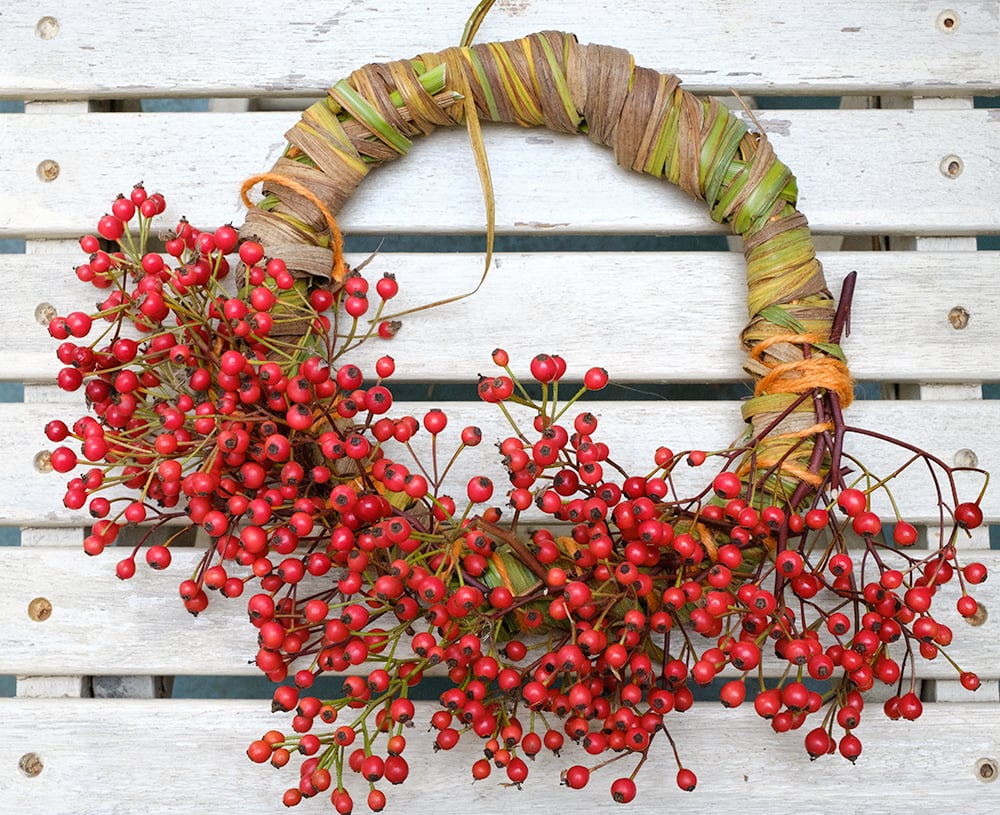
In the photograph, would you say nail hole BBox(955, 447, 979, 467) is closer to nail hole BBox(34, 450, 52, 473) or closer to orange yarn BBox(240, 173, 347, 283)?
orange yarn BBox(240, 173, 347, 283)

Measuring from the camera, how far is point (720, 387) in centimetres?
138

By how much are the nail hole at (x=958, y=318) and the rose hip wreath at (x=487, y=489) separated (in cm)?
16

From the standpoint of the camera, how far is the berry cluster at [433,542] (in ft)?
2.45

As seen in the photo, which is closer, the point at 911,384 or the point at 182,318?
the point at 182,318

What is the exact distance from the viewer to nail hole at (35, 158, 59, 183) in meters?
0.97

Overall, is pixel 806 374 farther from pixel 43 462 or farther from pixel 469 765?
pixel 43 462

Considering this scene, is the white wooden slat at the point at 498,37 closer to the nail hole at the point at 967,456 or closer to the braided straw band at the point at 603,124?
the braided straw band at the point at 603,124

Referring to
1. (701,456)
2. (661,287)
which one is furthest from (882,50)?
(701,456)

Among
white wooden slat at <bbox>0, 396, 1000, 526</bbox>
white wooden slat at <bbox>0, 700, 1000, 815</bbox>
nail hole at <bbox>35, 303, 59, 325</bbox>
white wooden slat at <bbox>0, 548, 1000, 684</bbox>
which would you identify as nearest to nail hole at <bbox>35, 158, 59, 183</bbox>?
nail hole at <bbox>35, 303, 59, 325</bbox>

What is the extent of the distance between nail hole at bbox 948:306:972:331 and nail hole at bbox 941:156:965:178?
15cm

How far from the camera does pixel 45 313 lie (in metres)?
0.96

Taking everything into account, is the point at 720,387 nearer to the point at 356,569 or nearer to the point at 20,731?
the point at 356,569

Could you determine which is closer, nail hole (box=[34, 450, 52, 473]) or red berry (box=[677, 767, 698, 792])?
red berry (box=[677, 767, 698, 792])

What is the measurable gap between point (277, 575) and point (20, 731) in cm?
37
